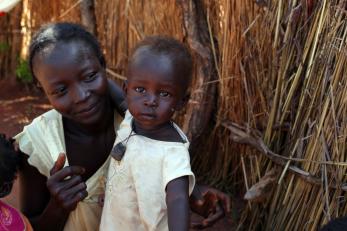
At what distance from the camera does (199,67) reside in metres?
3.17

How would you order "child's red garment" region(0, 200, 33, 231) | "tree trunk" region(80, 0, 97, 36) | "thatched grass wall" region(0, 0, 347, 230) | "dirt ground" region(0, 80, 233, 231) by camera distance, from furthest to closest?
"dirt ground" region(0, 80, 233, 231) → "tree trunk" region(80, 0, 97, 36) → "thatched grass wall" region(0, 0, 347, 230) → "child's red garment" region(0, 200, 33, 231)

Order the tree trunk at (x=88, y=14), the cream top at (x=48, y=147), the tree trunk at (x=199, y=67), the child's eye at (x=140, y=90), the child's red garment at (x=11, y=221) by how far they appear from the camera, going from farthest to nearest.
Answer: the tree trunk at (x=88, y=14)
the tree trunk at (x=199, y=67)
the cream top at (x=48, y=147)
the child's red garment at (x=11, y=221)
the child's eye at (x=140, y=90)

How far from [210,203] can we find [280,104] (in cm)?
74

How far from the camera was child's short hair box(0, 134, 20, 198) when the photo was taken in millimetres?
1957

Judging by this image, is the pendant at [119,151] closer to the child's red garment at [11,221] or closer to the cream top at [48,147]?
the cream top at [48,147]

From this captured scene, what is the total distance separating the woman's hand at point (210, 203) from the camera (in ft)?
6.50

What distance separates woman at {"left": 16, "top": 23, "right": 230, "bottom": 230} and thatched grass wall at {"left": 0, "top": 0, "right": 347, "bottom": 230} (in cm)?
61

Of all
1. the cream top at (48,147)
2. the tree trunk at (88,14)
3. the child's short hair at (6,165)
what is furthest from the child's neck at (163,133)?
the tree trunk at (88,14)

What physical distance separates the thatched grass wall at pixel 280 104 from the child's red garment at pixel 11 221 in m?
0.97

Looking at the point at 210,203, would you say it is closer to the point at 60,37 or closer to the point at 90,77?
the point at 90,77

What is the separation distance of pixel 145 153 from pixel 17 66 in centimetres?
399

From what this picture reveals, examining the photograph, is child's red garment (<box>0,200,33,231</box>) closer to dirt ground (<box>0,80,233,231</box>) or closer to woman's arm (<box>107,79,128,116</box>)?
woman's arm (<box>107,79,128,116</box>)

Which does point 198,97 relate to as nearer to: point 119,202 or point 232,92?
point 232,92

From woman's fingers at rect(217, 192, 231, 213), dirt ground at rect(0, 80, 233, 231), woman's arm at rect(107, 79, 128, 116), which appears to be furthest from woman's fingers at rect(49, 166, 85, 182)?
dirt ground at rect(0, 80, 233, 231)
